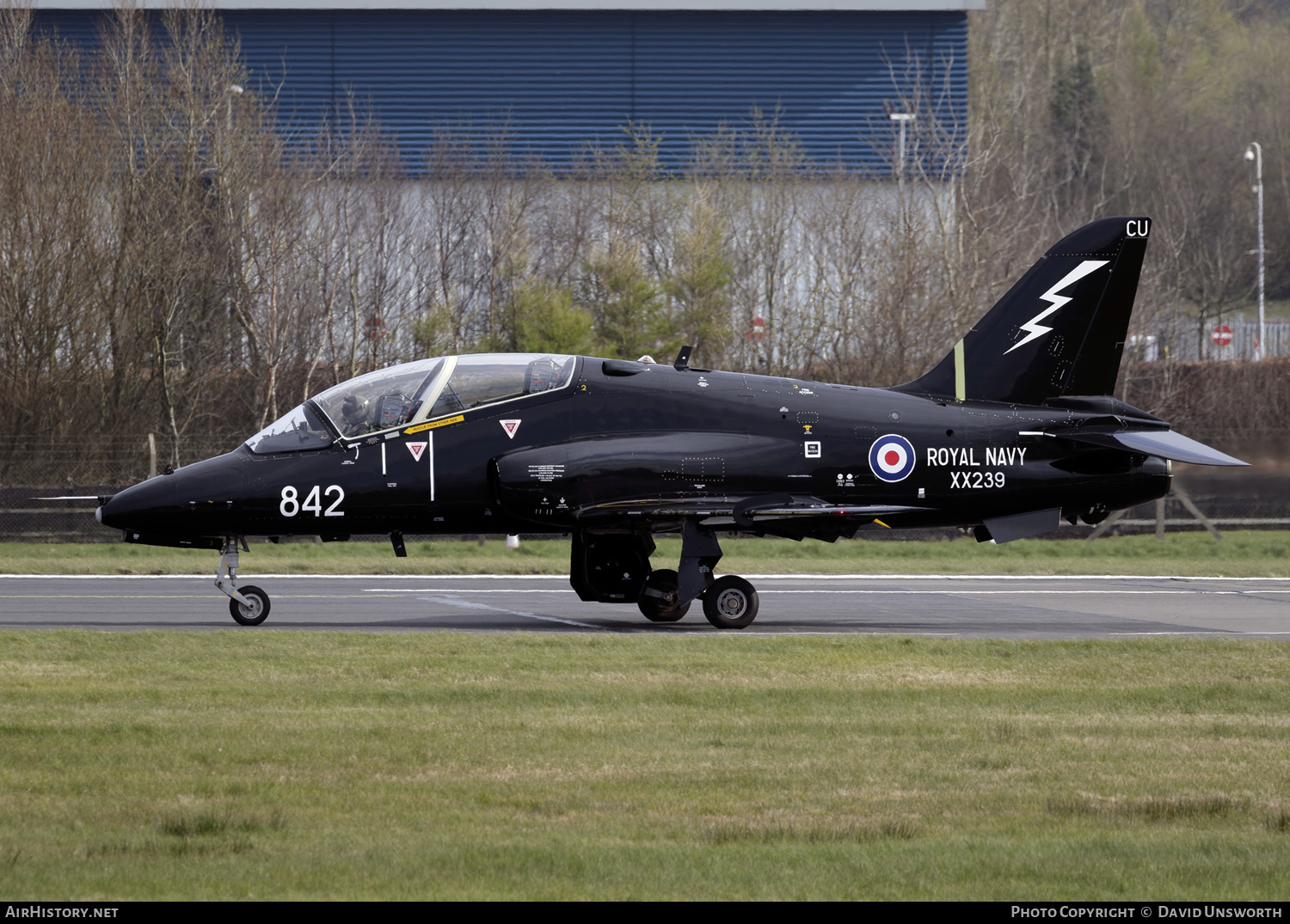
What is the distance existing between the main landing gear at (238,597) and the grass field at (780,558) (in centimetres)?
826

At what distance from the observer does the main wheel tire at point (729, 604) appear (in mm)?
16641

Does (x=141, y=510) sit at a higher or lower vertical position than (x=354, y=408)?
lower

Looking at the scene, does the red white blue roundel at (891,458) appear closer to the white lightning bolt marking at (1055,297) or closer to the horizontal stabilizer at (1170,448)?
the white lightning bolt marking at (1055,297)

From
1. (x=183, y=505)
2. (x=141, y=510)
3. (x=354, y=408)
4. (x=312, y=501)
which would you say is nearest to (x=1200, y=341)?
(x=354, y=408)

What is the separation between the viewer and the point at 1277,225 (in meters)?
75.4

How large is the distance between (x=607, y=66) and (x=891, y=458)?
34.1 m

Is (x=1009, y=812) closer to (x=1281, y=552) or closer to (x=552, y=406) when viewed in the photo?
(x=552, y=406)

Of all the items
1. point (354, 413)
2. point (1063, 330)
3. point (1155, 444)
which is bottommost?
point (1155, 444)

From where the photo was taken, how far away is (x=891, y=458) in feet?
55.7

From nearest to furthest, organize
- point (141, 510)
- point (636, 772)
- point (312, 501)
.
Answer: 1. point (636, 772)
2. point (141, 510)
3. point (312, 501)

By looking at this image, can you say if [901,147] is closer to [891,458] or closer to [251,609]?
[891,458]

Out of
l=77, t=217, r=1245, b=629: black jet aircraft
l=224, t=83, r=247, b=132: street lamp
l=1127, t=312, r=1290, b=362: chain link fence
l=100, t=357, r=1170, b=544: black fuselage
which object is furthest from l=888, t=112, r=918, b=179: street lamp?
l=100, t=357, r=1170, b=544: black fuselage

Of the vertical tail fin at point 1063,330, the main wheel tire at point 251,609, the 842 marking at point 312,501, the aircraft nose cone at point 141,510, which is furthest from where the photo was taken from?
the vertical tail fin at point 1063,330

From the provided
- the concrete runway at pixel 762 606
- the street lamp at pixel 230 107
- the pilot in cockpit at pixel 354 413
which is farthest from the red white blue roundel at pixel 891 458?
the street lamp at pixel 230 107
